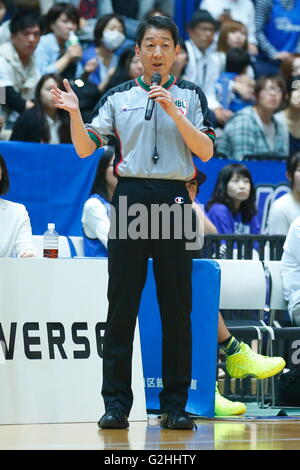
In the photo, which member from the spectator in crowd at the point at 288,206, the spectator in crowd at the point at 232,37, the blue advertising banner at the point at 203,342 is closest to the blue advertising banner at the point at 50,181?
the spectator in crowd at the point at 288,206

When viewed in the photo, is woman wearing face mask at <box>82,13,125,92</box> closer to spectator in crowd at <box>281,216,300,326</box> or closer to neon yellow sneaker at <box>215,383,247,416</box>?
spectator in crowd at <box>281,216,300,326</box>

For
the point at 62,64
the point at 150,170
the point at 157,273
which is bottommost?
the point at 157,273

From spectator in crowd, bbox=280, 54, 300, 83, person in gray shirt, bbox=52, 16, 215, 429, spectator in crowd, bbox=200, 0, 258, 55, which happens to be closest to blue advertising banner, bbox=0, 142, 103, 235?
person in gray shirt, bbox=52, 16, 215, 429

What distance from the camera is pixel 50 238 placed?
598 cm

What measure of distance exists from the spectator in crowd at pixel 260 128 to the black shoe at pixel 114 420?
5166 mm

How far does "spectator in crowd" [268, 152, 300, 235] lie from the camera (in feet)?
27.5

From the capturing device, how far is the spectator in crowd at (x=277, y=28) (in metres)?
12.3

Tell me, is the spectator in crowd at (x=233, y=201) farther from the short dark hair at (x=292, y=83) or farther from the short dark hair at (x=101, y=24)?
the short dark hair at (x=101, y=24)

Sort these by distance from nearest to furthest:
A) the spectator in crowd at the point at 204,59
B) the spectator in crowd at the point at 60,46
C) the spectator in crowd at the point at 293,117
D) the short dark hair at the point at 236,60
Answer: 1. the spectator in crowd at the point at 60,46
2. the spectator in crowd at the point at 293,117
3. the spectator in crowd at the point at 204,59
4. the short dark hair at the point at 236,60

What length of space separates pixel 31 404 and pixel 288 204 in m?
3.87

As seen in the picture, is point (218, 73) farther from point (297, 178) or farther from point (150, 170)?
point (150, 170)

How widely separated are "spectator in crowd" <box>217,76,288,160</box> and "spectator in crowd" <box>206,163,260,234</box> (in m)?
1.10

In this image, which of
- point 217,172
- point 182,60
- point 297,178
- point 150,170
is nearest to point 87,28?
point 182,60

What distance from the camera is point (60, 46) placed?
33.6 feet
